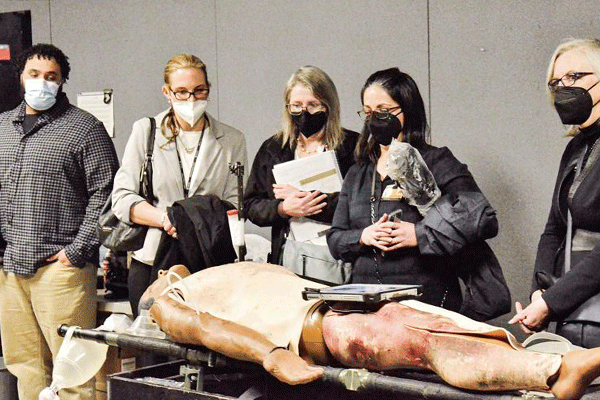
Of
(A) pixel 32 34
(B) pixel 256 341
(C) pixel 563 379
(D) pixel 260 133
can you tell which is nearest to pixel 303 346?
(B) pixel 256 341

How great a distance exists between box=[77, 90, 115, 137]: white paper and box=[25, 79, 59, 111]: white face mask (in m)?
1.13

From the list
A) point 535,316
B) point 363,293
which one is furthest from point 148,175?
point 535,316

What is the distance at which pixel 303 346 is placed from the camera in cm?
248

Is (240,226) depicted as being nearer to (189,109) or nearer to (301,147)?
(301,147)

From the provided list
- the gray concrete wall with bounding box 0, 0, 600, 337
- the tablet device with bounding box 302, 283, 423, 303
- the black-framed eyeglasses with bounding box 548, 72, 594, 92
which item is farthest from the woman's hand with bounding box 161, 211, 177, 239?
the black-framed eyeglasses with bounding box 548, 72, 594, 92

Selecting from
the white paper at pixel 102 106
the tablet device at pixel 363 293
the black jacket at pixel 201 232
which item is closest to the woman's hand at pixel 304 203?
the black jacket at pixel 201 232

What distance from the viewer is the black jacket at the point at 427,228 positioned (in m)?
2.82

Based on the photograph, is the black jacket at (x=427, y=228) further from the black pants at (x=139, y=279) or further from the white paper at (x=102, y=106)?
the white paper at (x=102, y=106)

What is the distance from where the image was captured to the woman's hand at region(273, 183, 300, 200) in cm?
332

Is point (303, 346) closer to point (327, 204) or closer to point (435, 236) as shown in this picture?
point (435, 236)

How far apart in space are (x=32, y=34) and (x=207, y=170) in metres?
2.50

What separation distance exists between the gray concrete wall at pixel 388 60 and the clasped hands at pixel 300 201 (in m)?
0.92

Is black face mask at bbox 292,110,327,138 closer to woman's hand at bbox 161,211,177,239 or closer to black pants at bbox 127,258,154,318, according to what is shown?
woman's hand at bbox 161,211,177,239

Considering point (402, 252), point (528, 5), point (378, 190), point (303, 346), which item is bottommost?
point (303, 346)
